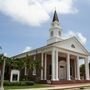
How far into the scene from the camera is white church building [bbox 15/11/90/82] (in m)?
34.3

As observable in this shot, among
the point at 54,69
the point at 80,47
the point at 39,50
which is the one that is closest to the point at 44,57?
the point at 39,50

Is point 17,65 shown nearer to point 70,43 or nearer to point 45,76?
point 45,76

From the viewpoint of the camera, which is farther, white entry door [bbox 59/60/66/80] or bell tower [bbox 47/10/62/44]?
bell tower [bbox 47/10/62/44]

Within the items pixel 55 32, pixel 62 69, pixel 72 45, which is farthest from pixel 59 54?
pixel 55 32

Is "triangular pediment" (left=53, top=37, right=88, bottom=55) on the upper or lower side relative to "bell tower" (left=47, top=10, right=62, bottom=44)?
lower

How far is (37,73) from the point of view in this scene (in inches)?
1437

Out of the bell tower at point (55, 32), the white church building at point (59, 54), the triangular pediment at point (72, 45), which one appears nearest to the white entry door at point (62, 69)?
the white church building at point (59, 54)

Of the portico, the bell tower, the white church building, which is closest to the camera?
the portico

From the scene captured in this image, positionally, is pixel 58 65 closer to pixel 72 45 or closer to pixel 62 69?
pixel 62 69

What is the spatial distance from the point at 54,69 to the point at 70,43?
287 inches

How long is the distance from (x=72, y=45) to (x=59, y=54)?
302 cm

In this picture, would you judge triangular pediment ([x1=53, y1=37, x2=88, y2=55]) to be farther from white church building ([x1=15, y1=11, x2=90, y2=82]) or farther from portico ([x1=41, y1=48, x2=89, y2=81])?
portico ([x1=41, y1=48, x2=89, y2=81])

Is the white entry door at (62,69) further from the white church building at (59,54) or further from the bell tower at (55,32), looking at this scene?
the bell tower at (55,32)

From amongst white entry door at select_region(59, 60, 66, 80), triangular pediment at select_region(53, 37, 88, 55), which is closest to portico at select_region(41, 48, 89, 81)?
white entry door at select_region(59, 60, 66, 80)
